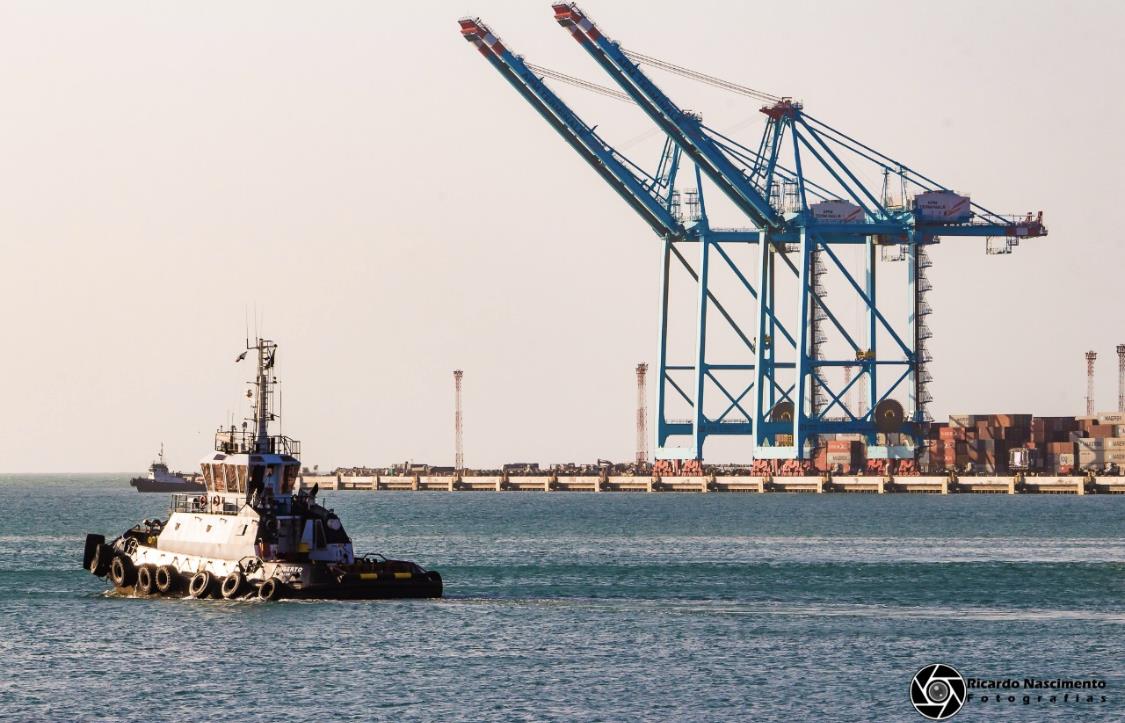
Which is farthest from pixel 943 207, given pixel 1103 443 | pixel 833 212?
pixel 1103 443

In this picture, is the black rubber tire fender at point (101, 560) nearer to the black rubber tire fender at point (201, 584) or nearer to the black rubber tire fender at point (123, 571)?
the black rubber tire fender at point (123, 571)

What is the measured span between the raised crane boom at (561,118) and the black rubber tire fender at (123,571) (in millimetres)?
79115

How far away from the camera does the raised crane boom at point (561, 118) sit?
5226 inches

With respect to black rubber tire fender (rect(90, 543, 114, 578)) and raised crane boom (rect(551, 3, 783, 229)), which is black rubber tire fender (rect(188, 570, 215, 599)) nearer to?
black rubber tire fender (rect(90, 543, 114, 578))

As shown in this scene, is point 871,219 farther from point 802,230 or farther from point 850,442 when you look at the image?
point 850,442

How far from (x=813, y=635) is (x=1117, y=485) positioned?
119575mm

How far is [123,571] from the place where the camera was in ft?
190

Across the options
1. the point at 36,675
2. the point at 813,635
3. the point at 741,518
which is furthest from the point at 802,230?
the point at 36,675

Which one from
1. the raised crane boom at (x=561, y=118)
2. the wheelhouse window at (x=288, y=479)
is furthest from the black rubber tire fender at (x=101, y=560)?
the raised crane boom at (x=561, y=118)

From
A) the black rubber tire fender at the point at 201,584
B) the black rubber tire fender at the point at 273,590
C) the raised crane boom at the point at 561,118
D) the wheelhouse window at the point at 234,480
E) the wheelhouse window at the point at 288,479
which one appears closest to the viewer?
the black rubber tire fender at the point at 273,590

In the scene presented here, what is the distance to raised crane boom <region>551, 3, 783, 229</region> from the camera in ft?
436

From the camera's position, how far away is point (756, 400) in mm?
152000

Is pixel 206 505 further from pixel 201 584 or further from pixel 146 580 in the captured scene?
pixel 146 580

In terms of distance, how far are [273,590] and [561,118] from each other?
86.2 meters
